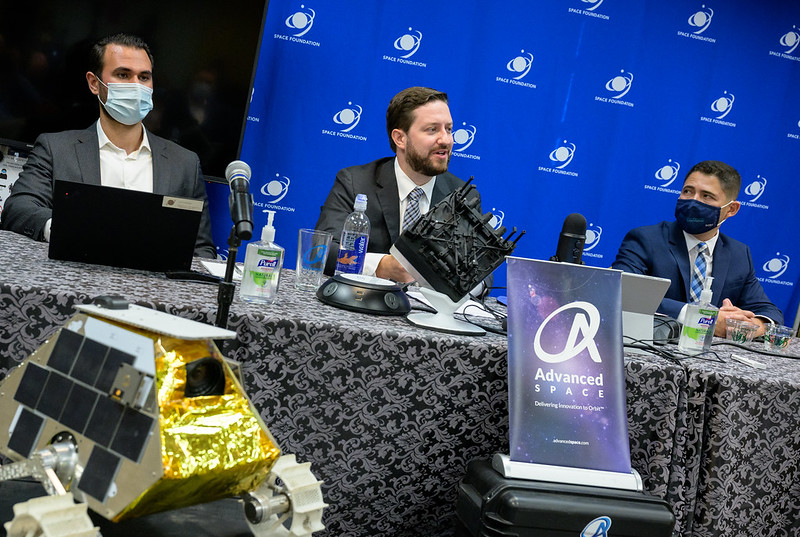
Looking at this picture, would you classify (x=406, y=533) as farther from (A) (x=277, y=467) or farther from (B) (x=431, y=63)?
(B) (x=431, y=63)

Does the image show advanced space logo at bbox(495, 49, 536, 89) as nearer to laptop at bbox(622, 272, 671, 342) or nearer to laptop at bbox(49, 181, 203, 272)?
laptop at bbox(622, 272, 671, 342)

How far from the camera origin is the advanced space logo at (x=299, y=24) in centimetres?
349

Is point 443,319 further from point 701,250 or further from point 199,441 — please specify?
point 701,250

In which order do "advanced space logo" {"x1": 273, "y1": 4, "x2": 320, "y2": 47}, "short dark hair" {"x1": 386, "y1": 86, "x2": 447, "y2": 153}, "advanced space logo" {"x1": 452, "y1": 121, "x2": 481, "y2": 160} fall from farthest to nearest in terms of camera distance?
"advanced space logo" {"x1": 452, "y1": 121, "x2": 481, "y2": 160} < "advanced space logo" {"x1": 273, "y1": 4, "x2": 320, "y2": 47} < "short dark hair" {"x1": 386, "y1": 86, "x2": 447, "y2": 153}

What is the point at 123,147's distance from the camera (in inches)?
107

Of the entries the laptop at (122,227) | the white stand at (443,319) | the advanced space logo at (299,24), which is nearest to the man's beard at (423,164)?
the advanced space logo at (299,24)

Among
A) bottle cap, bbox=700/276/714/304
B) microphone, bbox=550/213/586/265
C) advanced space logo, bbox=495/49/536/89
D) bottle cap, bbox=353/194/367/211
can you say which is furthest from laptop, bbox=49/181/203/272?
advanced space logo, bbox=495/49/536/89

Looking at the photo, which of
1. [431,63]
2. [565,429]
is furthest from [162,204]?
[431,63]

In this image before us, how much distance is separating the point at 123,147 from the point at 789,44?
147 inches

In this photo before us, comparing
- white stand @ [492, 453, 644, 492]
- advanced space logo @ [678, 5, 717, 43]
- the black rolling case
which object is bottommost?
the black rolling case

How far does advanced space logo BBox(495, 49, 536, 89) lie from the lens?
3801mm

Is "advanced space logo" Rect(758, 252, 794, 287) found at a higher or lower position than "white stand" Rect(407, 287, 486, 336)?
higher

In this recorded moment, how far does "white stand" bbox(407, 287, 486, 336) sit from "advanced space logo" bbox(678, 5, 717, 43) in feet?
10.3

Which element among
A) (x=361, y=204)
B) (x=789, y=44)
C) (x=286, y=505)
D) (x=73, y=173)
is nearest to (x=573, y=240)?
(x=361, y=204)
